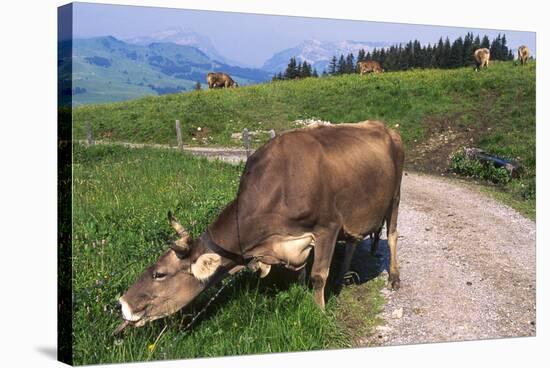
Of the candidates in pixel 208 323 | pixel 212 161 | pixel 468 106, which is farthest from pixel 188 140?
pixel 468 106

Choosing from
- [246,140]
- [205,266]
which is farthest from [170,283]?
[246,140]

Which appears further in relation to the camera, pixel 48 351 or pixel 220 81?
pixel 220 81

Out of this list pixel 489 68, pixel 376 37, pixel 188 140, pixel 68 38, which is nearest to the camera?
pixel 68 38

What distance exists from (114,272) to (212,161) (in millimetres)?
1350

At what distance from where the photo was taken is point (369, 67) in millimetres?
6797

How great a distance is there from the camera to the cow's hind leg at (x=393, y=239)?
6637 millimetres

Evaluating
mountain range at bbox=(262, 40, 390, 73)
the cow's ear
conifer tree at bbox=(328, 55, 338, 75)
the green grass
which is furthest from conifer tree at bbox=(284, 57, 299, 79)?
the cow's ear

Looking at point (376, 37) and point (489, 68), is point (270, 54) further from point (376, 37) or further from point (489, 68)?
point (489, 68)

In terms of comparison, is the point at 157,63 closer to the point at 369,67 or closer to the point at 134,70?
the point at 134,70

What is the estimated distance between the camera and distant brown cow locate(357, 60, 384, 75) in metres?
6.73

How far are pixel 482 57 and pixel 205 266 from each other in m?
3.70

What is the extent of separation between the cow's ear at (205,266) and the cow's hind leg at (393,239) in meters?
2.13

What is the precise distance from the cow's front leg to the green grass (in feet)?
0.32

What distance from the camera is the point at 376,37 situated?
6.62 meters
